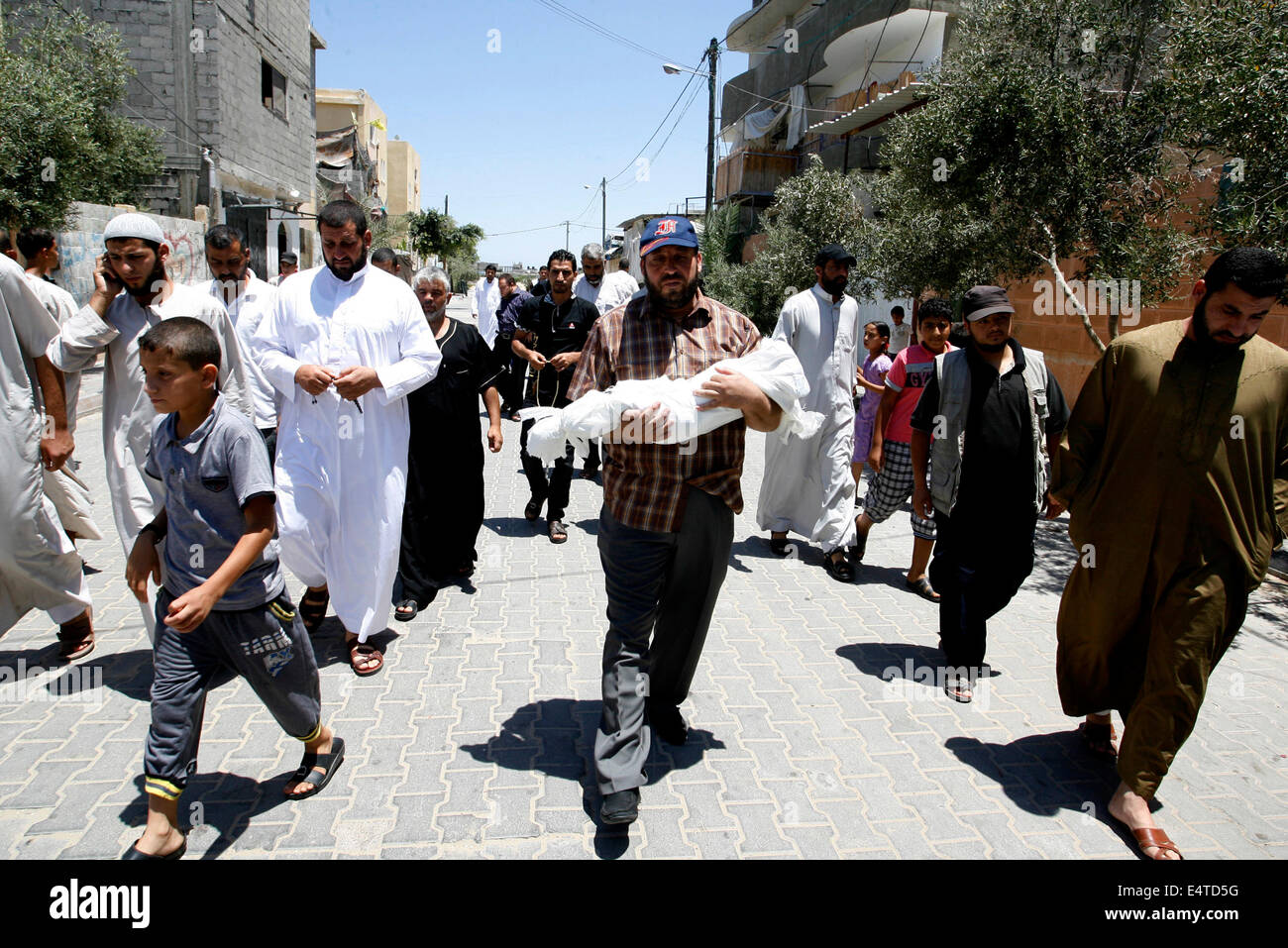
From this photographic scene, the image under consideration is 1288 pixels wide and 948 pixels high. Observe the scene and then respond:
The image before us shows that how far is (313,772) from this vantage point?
10.4 ft

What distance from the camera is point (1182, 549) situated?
3.10 metres

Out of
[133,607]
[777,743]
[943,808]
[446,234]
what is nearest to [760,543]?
[777,743]

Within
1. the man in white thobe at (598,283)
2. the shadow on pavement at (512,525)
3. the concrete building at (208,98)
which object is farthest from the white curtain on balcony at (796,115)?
the shadow on pavement at (512,525)

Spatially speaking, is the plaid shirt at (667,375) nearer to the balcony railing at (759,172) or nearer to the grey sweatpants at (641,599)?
the grey sweatpants at (641,599)

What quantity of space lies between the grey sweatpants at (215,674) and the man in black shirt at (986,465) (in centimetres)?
297

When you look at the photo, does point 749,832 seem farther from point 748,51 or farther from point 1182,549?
Answer: point 748,51

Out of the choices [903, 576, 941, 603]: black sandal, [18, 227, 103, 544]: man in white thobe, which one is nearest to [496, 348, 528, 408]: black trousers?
[18, 227, 103, 544]: man in white thobe

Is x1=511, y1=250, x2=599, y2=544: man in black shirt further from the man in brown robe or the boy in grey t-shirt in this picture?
the man in brown robe

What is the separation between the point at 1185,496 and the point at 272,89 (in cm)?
2885

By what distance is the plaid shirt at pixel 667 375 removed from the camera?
3121 millimetres

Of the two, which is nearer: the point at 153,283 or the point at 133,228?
the point at 133,228

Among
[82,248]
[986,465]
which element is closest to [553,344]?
[986,465]

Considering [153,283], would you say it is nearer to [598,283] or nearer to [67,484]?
[67,484]

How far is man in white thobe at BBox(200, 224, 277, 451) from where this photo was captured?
16.8 ft
